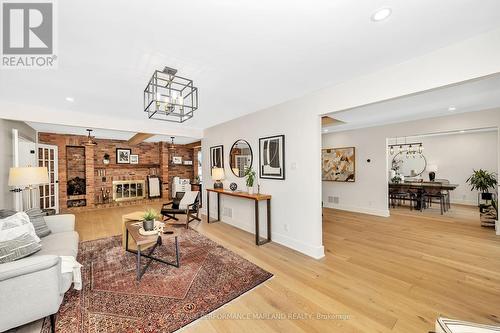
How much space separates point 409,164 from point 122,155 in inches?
430

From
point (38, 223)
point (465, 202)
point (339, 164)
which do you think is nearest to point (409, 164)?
point (465, 202)

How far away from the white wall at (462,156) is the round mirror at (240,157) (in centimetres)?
708

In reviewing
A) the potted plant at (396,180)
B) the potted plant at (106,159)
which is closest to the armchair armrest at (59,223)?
the potted plant at (106,159)

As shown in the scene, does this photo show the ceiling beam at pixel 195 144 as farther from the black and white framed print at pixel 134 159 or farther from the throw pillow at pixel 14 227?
the throw pillow at pixel 14 227

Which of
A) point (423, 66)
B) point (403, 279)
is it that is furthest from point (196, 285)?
point (423, 66)

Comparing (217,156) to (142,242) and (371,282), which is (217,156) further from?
(371,282)

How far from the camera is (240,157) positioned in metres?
4.52

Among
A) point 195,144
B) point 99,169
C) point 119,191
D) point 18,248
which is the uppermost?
point 195,144

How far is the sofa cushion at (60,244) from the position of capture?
7.51 feet

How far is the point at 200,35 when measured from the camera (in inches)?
66.2

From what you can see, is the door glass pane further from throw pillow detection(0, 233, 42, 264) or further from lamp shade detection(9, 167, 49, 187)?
throw pillow detection(0, 233, 42, 264)

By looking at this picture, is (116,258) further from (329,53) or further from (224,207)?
(329,53)

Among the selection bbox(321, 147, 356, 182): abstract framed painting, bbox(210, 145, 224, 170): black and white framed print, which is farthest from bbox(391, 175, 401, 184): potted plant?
bbox(210, 145, 224, 170): black and white framed print

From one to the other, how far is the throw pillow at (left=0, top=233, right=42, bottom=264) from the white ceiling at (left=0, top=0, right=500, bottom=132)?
1803 millimetres
